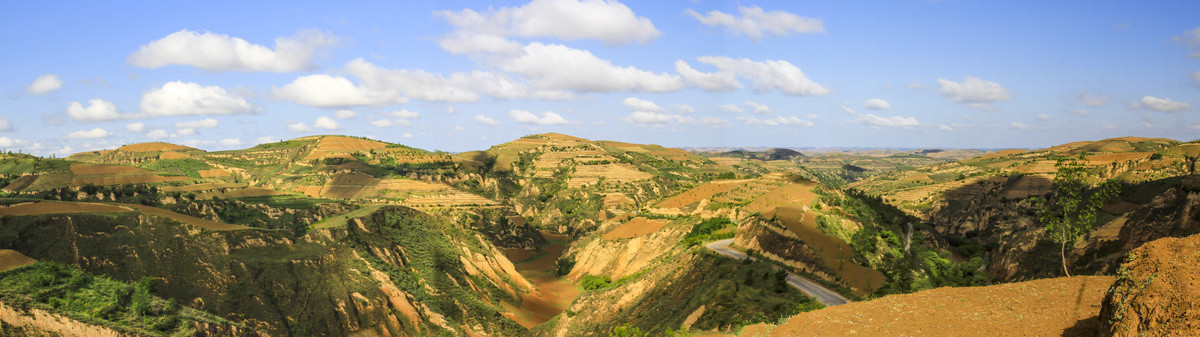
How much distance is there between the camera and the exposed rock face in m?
13.0

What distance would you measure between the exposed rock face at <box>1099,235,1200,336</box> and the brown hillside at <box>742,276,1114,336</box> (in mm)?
2357

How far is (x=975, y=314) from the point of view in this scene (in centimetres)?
2066

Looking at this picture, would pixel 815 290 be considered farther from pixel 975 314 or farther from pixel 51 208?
pixel 51 208

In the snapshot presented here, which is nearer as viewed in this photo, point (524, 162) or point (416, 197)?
point (416, 197)

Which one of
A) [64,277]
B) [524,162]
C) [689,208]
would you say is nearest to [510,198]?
[524,162]

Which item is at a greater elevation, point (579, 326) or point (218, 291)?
point (218, 291)

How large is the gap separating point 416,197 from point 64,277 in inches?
3033

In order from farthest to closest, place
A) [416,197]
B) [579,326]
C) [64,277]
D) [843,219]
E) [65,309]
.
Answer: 1. [416,197]
2. [843,219]
3. [579,326]
4. [64,277]
5. [65,309]

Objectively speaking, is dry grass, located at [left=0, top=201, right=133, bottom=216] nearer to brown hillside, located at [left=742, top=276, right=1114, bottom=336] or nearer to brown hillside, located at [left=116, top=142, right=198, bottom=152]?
brown hillside, located at [left=742, top=276, right=1114, bottom=336]

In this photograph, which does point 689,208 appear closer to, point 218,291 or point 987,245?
point 987,245

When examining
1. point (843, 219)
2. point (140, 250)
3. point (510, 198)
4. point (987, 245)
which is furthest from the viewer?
point (510, 198)

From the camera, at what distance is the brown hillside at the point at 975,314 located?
731 inches

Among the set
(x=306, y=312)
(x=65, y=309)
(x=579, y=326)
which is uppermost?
(x=65, y=309)

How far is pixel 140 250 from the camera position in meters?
37.2
